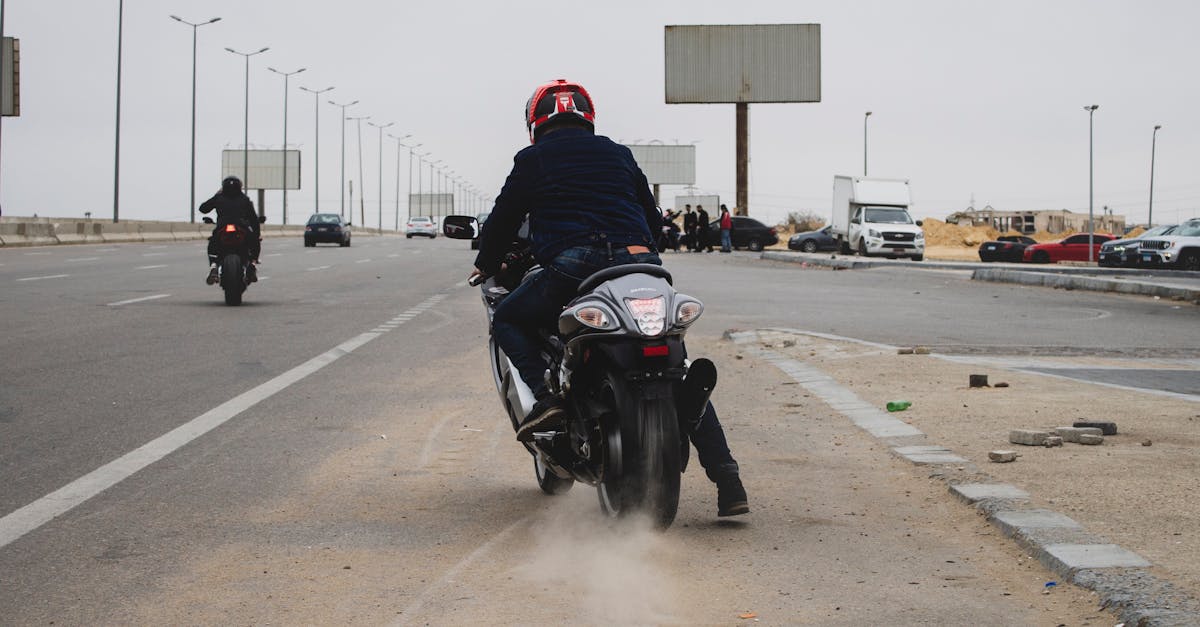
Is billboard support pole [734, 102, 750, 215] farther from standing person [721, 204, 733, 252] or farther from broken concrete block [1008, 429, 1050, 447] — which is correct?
broken concrete block [1008, 429, 1050, 447]

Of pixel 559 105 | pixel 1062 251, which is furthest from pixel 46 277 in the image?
pixel 1062 251

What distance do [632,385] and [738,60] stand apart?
60.9 meters

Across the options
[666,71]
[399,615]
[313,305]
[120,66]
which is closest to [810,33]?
[666,71]

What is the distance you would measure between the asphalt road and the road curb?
10 centimetres

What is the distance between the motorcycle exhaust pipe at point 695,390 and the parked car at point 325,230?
55.3 m

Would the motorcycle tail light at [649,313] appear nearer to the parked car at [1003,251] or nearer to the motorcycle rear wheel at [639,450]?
the motorcycle rear wheel at [639,450]

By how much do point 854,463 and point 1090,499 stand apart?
1540 mm

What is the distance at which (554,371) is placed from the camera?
5.76 m

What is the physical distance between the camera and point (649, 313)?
17.2 ft

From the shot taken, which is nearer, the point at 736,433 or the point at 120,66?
the point at 736,433

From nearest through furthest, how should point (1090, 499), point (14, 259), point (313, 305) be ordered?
point (1090, 499) → point (313, 305) → point (14, 259)

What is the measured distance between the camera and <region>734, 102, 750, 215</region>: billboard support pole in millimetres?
65375

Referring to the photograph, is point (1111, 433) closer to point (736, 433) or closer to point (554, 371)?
point (736, 433)

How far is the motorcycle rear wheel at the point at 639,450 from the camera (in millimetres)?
5242
